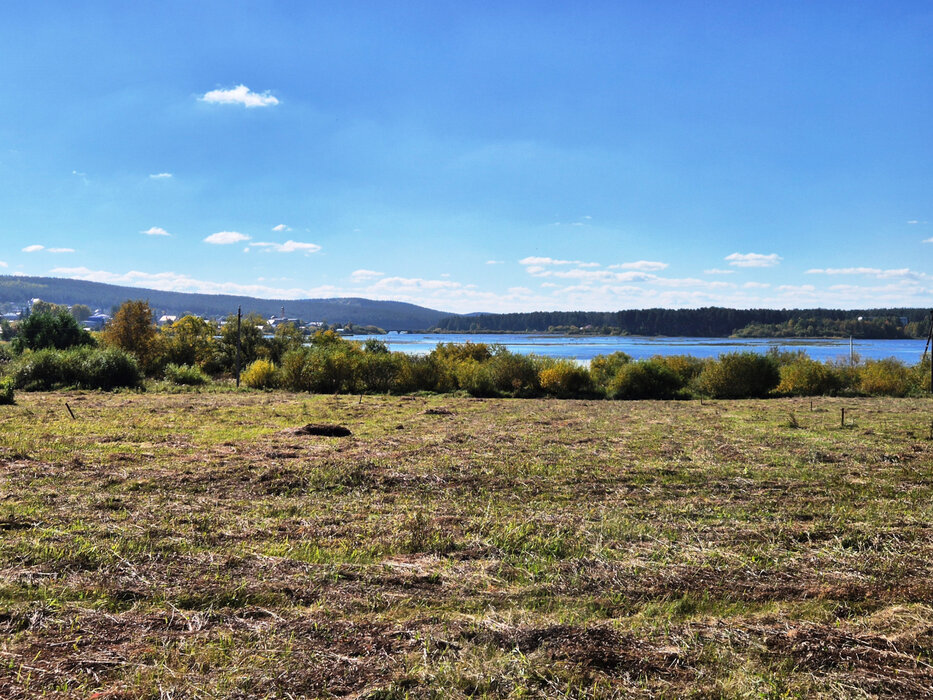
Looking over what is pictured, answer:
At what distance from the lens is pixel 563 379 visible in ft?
124

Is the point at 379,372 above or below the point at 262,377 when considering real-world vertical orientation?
above

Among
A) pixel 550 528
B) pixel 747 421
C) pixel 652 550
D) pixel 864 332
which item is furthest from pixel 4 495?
pixel 864 332

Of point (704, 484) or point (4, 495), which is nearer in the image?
point (4, 495)

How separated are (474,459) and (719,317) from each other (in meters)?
121

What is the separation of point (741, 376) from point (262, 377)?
3348 cm

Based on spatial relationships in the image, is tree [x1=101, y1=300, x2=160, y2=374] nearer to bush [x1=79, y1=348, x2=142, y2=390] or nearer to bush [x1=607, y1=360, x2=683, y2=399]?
bush [x1=79, y1=348, x2=142, y2=390]

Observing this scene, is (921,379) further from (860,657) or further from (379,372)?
(860,657)

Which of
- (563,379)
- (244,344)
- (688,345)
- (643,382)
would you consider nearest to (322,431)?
(563,379)

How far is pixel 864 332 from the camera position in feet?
364

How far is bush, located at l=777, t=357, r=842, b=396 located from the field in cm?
3230

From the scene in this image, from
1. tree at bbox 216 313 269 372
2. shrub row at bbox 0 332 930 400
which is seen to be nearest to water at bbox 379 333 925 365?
tree at bbox 216 313 269 372

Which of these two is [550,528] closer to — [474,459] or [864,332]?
[474,459]

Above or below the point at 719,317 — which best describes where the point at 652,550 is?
below

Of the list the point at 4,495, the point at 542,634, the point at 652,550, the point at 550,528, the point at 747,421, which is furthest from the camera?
the point at 747,421
